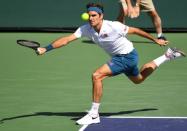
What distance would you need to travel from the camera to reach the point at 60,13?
55.8ft

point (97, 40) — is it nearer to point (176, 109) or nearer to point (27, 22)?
point (176, 109)

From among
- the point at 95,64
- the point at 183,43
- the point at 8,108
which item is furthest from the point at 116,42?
the point at 183,43

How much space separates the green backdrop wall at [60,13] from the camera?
1686 cm

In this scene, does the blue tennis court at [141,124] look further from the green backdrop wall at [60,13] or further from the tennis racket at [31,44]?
the green backdrop wall at [60,13]

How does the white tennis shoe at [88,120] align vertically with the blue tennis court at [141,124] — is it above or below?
above

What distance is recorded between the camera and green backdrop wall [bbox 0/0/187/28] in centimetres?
1686

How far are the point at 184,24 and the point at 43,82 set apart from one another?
7.34m

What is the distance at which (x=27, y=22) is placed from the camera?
55.7ft

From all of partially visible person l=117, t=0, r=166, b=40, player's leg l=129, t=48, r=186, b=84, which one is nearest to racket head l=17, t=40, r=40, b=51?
player's leg l=129, t=48, r=186, b=84

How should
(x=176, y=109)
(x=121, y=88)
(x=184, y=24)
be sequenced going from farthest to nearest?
(x=184, y=24), (x=121, y=88), (x=176, y=109)

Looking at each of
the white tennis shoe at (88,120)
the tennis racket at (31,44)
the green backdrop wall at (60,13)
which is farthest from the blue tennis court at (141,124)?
the green backdrop wall at (60,13)

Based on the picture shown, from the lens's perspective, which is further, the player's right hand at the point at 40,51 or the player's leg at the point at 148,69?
the player's leg at the point at 148,69

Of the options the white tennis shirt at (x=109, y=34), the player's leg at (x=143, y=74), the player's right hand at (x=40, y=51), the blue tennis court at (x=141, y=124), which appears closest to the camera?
the blue tennis court at (x=141, y=124)

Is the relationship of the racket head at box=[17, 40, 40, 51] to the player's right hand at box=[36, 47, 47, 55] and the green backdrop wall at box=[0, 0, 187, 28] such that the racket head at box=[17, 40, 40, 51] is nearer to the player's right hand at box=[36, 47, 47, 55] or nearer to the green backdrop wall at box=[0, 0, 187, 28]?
the player's right hand at box=[36, 47, 47, 55]
